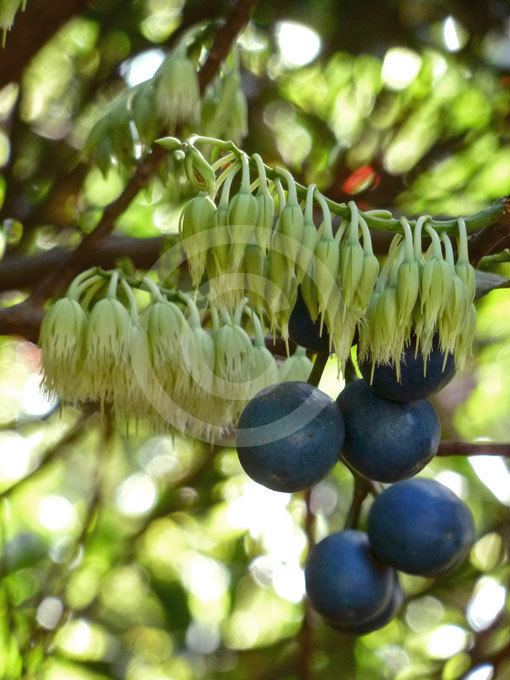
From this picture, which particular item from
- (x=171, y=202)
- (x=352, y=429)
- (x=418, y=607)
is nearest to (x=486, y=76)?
(x=171, y=202)

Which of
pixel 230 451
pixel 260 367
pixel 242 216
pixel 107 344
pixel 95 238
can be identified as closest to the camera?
pixel 242 216

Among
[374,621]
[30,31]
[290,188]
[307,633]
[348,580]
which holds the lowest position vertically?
[307,633]

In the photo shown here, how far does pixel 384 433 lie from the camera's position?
1.29 m

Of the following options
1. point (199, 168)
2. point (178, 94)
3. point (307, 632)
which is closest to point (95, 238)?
point (178, 94)

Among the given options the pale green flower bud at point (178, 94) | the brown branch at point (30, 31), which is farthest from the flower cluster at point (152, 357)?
the brown branch at point (30, 31)

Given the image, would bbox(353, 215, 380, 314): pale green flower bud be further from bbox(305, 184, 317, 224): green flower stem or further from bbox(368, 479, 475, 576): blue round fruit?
bbox(368, 479, 475, 576): blue round fruit

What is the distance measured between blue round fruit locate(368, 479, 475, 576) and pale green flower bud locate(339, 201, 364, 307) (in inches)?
16.7

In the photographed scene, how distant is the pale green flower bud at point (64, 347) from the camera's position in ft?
4.77

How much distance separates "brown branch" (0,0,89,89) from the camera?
2.43 meters

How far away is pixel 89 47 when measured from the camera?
9.16 feet

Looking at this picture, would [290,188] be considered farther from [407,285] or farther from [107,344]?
[107,344]

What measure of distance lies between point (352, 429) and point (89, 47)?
1.78m

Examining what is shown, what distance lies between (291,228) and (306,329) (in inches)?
6.2

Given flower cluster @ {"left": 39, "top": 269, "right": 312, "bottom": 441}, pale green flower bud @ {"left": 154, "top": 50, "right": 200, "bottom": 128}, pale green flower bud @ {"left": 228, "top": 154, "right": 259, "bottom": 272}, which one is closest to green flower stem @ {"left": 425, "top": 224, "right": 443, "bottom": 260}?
pale green flower bud @ {"left": 228, "top": 154, "right": 259, "bottom": 272}
